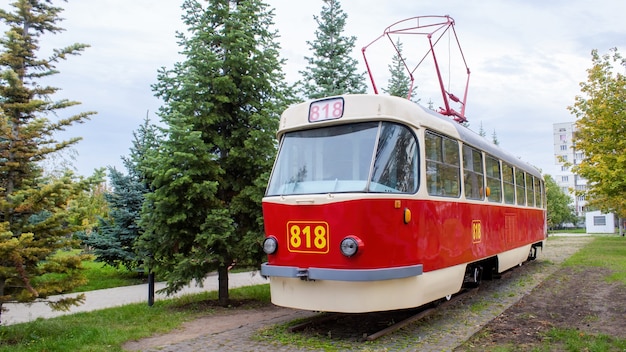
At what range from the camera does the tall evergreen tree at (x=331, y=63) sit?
56.2 feet

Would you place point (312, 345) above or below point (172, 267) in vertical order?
below

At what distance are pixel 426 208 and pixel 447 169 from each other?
1.19 m

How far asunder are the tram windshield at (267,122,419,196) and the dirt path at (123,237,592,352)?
76.1 inches

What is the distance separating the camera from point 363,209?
20.5 ft

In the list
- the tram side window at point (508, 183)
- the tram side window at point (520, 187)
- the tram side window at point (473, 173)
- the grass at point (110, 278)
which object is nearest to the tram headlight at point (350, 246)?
the tram side window at point (473, 173)

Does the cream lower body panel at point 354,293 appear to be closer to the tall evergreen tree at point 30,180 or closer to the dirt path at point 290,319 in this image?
the dirt path at point 290,319

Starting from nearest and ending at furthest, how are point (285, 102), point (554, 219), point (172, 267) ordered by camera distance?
point (172, 267), point (285, 102), point (554, 219)

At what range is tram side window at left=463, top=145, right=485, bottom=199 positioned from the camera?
28.8 feet

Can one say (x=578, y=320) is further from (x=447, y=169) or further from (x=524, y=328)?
(x=447, y=169)

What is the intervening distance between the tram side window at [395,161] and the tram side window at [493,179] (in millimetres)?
3605

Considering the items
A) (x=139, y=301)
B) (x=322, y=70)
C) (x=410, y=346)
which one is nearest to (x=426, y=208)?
(x=410, y=346)

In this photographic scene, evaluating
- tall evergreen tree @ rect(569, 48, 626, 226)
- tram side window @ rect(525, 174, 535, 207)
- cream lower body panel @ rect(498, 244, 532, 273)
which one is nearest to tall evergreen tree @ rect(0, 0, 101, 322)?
cream lower body panel @ rect(498, 244, 532, 273)

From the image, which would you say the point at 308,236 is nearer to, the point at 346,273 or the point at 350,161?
the point at 346,273

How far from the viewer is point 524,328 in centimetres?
728
